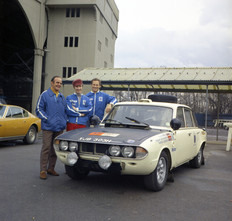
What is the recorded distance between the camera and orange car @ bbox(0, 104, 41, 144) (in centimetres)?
1011

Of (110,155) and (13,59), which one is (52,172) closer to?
(110,155)

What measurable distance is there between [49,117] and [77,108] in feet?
2.03

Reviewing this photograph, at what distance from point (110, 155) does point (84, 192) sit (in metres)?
0.76

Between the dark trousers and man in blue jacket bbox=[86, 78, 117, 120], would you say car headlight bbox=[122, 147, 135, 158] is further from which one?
man in blue jacket bbox=[86, 78, 117, 120]

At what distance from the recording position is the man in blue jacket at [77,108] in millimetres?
6043

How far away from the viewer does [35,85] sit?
30125 millimetres

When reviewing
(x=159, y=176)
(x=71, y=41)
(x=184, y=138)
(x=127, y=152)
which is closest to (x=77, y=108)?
(x=127, y=152)

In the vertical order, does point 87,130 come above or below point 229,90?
below

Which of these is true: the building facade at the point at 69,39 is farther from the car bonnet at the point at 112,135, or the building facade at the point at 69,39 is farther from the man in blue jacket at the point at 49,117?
the car bonnet at the point at 112,135

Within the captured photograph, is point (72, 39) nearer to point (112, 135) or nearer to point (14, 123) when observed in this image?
point (14, 123)

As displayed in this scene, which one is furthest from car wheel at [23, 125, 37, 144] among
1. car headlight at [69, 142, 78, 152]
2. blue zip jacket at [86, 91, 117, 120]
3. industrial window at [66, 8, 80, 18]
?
industrial window at [66, 8, 80, 18]

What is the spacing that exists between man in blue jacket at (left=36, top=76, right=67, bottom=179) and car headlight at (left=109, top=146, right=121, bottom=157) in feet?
5.14

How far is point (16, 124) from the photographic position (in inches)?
419

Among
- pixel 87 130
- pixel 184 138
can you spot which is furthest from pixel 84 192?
pixel 184 138
